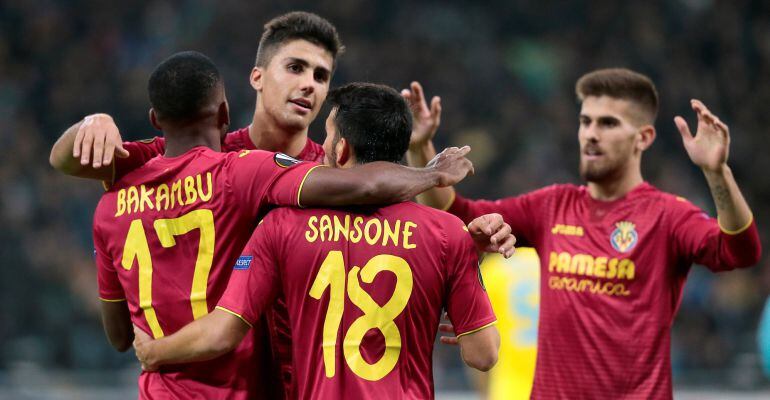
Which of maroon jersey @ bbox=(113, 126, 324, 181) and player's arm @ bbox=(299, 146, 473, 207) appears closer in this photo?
player's arm @ bbox=(299, 146, 473, 207)

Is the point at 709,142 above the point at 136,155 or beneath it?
above

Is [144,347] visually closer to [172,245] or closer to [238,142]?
[172,245]

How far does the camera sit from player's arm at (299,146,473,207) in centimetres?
335

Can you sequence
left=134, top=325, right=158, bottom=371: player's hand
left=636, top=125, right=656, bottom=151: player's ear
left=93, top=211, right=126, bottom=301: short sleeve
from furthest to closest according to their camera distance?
1. left=636, top=125, right=656, bottom=151: player's ear
2. left=93, top=211, right=126, bottom=301: short sleeve
3. left=134, top=325, right=158, bottom=371: player's hand

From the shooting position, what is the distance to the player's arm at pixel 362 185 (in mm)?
3348

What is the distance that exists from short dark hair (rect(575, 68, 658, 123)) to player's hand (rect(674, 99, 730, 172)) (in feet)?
2.34

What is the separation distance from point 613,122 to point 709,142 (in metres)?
0.73

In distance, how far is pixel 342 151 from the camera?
11.4ft

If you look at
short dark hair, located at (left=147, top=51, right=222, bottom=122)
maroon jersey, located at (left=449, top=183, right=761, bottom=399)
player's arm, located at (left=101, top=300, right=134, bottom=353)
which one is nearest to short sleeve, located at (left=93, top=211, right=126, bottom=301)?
player's arm, located at (left=101, top=300, right=134, bottom=353)

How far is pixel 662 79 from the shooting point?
12453mm

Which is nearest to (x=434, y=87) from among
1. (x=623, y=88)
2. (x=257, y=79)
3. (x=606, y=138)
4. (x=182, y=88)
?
(x=623, y=88)

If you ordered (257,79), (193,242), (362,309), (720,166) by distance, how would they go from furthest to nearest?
1. (257,79)
2. (720,166)
3. (193,242)
4. (362,309)

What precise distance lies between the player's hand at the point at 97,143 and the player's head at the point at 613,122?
2362 millimetres

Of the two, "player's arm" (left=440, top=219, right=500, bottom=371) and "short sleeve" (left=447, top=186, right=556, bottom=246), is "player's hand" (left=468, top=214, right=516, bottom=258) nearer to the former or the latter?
"player's arm" (left=440, top=219, right=500, bottom=371)
